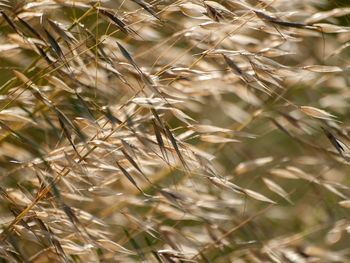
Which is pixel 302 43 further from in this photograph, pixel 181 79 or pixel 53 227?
pixel 53 227

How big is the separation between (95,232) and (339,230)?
641mm

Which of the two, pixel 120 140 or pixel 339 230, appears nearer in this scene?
pixel 120 140

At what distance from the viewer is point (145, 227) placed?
0.96 m

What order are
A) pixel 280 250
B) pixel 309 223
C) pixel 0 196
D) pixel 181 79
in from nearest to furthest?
1. pixel 0 196
2. pixel 181 79
3. pixel 280 250
4. pixel 309 223

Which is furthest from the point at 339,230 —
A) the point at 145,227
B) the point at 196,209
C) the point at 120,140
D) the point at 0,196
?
the point at 0,196

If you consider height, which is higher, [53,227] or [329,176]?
[53,227]

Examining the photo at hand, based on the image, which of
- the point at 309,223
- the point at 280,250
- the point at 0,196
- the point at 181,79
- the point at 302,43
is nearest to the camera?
the point at 0,196

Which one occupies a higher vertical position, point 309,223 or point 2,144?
point 2,144

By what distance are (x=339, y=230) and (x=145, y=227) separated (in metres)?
0.55

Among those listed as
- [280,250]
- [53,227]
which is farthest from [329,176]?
[53,227]

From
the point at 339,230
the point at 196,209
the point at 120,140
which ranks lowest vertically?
the point at 339,230

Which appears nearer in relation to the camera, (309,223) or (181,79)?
(181,79)

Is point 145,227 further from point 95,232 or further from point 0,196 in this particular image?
point 0,196

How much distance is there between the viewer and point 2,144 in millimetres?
1039
